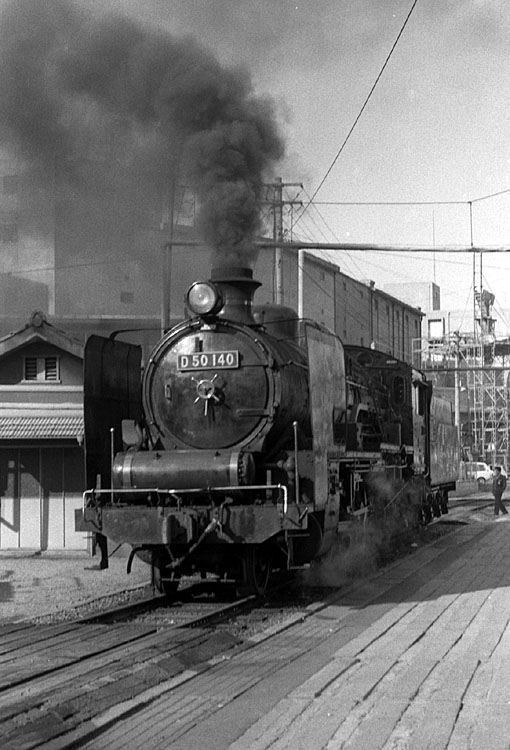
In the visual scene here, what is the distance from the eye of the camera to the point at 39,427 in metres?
15.0

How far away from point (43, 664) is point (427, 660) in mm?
2827

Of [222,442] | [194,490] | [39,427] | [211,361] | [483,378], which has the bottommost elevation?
[194,490]

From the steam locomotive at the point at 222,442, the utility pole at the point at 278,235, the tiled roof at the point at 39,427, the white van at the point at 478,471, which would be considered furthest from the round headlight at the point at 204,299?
the white van at the point at 478,471

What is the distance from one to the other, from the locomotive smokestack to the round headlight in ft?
→ 1.11

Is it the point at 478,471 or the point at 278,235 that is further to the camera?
the point at 478,471

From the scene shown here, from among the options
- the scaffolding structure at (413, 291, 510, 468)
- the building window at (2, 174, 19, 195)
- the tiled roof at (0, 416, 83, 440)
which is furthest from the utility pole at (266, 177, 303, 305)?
the scaffolding structure at (413, 291, 510, 468)

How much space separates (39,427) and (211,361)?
553 centimetres

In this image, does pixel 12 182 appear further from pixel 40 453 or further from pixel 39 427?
pixel 40 453

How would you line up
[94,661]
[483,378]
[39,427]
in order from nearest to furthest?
[94,661] → [39,427] → [483,378]

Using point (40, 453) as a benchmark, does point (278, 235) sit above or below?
above

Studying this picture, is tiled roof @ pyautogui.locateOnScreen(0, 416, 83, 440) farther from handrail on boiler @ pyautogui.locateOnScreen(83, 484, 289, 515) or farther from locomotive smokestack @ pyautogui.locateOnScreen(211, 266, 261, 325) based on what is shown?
locomotive smokestack @ pyautogui.locateOnScreen(211, 266, 261, 325)

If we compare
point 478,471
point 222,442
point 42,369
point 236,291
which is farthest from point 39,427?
point 478,471

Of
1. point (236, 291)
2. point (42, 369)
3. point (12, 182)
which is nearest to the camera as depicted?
point (236, 291)

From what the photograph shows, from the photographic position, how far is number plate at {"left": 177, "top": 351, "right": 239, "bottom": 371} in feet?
33.8
